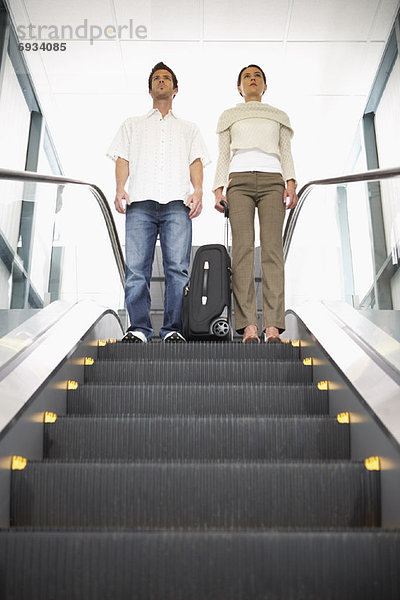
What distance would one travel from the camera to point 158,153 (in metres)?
4.76

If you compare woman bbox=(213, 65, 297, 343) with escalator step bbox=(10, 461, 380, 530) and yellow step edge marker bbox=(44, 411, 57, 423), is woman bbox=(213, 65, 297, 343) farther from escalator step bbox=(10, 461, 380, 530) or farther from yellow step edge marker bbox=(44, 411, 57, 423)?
escalator step bbox=(10, 461, 380, 530)

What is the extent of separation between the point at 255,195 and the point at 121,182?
2.89 feet

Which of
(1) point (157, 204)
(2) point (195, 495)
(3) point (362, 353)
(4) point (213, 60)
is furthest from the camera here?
(4) point (213, 60)

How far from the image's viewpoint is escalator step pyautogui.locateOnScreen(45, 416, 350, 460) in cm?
281

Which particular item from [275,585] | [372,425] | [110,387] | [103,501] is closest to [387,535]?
[275,585]

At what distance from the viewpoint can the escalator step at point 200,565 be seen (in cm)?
182

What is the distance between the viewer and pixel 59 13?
6.77 m

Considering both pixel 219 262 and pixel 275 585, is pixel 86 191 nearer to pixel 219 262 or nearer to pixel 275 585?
pixel 219 262

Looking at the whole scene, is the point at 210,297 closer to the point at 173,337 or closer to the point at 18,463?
the point at 173,337

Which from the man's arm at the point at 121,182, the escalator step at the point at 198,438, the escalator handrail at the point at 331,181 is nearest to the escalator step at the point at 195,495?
the escalator step at the point at 198,438

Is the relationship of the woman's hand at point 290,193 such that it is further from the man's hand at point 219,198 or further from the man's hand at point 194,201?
the man's hand at point 194,201

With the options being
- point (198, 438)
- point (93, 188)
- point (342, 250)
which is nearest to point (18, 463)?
point (198, 438)

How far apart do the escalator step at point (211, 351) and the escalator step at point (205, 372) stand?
0.30 metres

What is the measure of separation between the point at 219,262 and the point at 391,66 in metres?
3.91
